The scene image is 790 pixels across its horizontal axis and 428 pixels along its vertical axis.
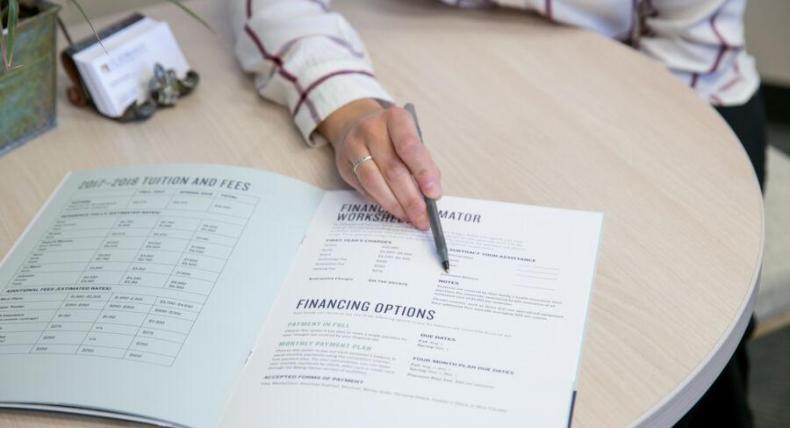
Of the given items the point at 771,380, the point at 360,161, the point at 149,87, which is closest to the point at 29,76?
the point at 149,87

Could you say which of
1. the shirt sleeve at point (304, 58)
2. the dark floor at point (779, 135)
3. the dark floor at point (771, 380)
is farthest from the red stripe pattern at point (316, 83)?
the dark floor at point (779, 135)

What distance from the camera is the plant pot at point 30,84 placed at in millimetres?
814

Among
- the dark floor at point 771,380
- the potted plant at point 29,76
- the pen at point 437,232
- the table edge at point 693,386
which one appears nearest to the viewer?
the table edge at point 693,386

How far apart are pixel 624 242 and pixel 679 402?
0.15 meters

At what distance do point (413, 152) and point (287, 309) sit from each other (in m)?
0.19

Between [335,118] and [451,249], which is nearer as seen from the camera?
[451,249]

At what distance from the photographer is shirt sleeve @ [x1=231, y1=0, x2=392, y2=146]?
0.86 meters

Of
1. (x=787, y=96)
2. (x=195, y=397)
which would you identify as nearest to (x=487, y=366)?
(x=195, y=397)

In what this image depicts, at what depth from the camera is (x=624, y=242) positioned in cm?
68

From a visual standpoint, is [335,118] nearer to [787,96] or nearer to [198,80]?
[198,80]

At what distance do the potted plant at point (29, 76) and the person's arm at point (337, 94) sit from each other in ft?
0.40

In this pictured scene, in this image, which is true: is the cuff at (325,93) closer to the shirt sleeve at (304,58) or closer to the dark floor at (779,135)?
the shirt sleeve at (304,58)

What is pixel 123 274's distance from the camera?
693 mm

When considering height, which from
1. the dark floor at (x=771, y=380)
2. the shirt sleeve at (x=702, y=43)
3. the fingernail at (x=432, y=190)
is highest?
the fingernail at (x=432, y=190)
